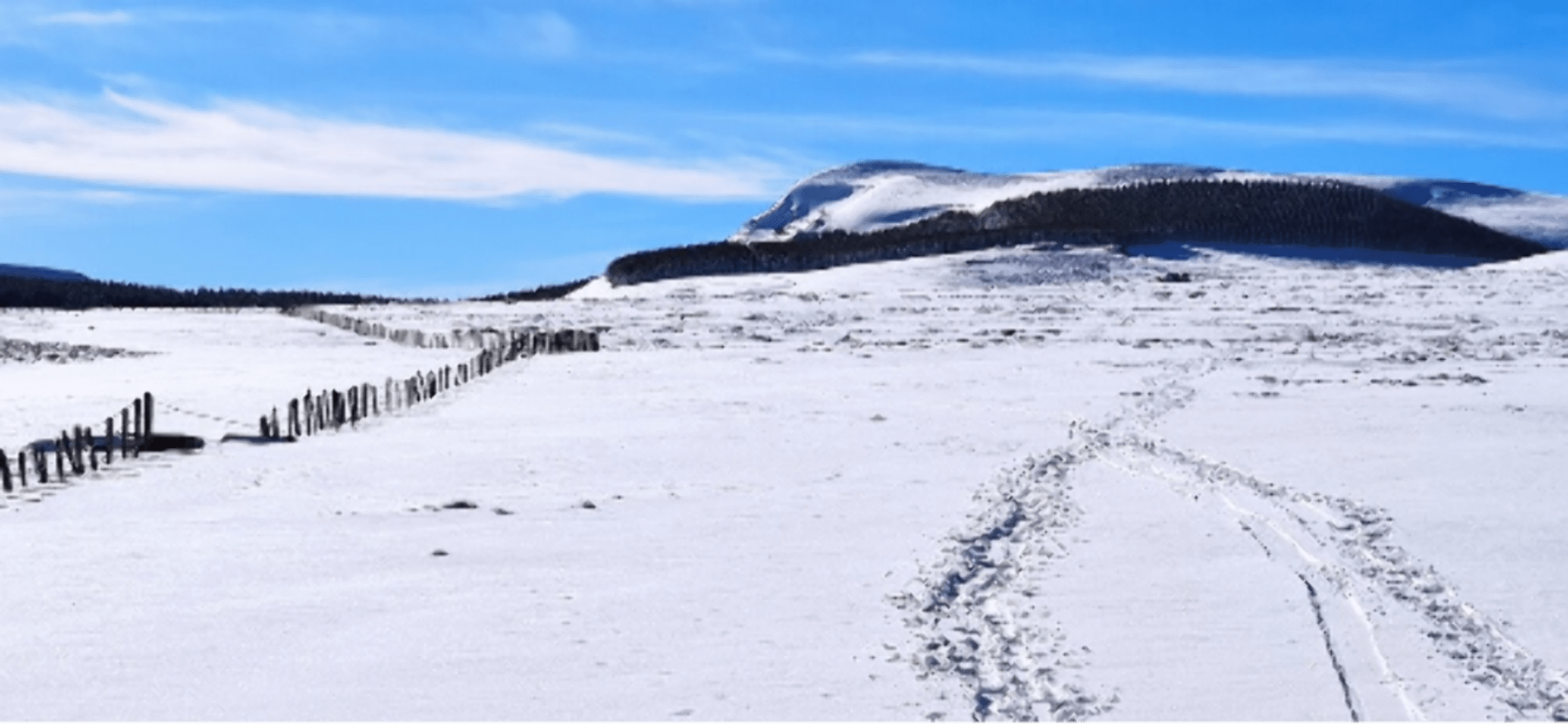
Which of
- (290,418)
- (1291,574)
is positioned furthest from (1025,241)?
(1291,574)

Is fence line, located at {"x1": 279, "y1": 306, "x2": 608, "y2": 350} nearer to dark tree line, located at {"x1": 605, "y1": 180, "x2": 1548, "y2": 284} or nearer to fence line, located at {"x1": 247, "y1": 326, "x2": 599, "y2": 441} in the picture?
fence line, located at {"x1": 247, "y1": 326, "x2": 599, "y2": 441}

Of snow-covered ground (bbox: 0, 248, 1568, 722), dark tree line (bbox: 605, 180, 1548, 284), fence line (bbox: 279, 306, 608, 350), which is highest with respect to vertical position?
dark tree line (bbox: 605, 180, 1548, 284)

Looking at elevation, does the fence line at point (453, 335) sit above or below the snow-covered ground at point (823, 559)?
above

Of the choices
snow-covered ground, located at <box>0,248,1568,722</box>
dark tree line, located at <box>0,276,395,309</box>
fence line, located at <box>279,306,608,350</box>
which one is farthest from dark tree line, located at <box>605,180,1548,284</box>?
snow-covered ground, located at <box>0,248,1568,722</box>

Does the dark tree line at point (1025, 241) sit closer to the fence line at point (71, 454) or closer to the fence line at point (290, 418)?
the fence line at point (290, 418)

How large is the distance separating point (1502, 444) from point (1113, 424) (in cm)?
703

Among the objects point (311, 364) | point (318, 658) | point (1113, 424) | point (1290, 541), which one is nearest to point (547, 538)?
point (318, 658)

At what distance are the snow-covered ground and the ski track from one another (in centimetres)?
5

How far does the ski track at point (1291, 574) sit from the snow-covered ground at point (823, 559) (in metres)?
0.05

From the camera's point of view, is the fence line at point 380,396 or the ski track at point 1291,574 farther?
the fence line at point 380,396

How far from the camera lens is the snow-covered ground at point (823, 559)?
10875 millimetres

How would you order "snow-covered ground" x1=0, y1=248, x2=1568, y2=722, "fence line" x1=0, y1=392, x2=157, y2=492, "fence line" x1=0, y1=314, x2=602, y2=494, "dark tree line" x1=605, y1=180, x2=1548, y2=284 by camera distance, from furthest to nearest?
"dark tree line" x1=605, y1=180, x2=1548, y2=284, "fence line" x1=0, y1=314, x2=602, y2=494, "fence line" x1=0, y1=392, x2=157, y2=492, "snow-covered ground" x1=0, y1=248, x2=1568, y2=722

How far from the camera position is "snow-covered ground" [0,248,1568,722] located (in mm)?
10875

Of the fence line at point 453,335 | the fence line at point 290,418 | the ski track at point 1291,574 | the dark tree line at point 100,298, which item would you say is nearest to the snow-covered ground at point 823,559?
the ski track at point 1291,574
